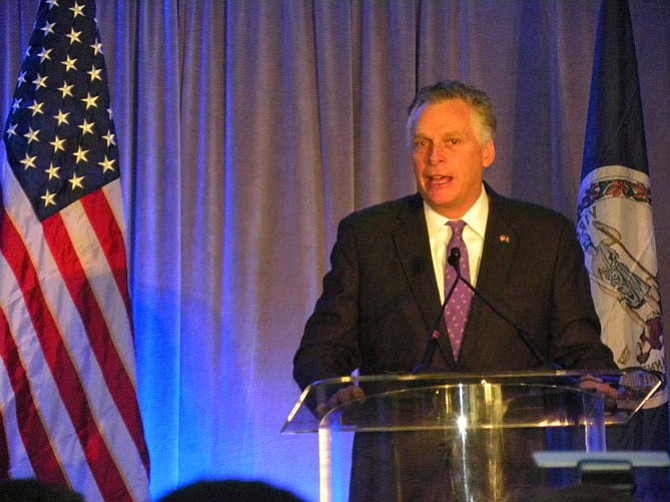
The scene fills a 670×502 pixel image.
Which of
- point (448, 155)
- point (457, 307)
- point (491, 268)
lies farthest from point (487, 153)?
point (457, 307)

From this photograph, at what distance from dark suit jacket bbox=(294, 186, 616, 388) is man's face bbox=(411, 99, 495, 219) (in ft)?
0.34

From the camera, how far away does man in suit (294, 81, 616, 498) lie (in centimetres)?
353

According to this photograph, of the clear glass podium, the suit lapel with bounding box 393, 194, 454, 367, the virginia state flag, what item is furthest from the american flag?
the clear glass podium

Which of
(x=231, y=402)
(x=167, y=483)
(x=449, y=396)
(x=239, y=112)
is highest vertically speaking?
(x=239, y=112)

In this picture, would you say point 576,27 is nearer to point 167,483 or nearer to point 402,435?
point 167,483

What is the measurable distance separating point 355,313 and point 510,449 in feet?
4.82

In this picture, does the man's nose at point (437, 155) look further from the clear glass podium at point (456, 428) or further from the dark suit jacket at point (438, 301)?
the clear glass podium at point (456, 428)

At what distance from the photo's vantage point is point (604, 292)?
194 inches

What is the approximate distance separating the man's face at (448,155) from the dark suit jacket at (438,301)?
0.10 m

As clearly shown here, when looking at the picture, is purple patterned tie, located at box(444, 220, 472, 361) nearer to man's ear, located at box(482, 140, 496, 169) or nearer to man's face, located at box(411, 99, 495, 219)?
man's face, located at box(411, 99, 495, 219)

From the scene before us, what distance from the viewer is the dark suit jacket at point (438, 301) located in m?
3.52

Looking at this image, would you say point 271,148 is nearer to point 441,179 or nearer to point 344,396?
point 441,179

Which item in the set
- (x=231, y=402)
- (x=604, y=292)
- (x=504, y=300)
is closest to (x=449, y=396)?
(x=504, y=300)

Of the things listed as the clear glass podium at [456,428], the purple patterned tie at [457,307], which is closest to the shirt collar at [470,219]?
the purple patterned tie at [457,307]
